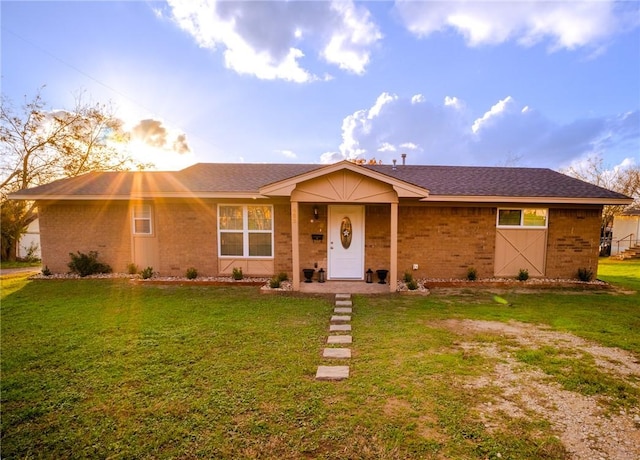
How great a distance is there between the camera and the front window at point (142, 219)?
10.1 meters

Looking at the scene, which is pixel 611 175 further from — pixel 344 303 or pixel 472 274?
pixel 344 303

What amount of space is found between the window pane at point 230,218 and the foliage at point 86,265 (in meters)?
4.47

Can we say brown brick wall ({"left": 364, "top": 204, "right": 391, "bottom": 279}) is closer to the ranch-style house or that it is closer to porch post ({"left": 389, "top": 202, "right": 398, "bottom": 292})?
the ranch-style house

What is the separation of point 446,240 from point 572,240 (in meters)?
3.99

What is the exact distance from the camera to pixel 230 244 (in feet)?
32.1

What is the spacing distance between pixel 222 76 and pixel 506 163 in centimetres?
2257

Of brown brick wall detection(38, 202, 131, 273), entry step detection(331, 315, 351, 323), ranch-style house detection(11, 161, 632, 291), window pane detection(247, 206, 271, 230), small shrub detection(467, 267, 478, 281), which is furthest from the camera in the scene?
brown brick wall detection(38, 202, 131, 273)

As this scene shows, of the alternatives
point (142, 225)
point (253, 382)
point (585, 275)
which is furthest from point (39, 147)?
point (585, 275)

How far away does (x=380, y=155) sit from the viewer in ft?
84.1

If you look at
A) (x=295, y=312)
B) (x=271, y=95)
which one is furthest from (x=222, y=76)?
(x=295, y=312)

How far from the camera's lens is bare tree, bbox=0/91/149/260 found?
Result: 15.7m

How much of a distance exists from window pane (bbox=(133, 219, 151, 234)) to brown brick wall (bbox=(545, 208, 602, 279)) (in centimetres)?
1302

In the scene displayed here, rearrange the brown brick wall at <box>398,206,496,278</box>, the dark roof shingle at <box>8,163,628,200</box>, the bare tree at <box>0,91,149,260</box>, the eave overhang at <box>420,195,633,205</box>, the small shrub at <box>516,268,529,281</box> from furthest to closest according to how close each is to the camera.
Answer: the bare tree at <box>0,91,149,260</box> → the brown brick wall at <box>398,206,496,278</box> → the small shrub at <box>516,268,529,281</box> → the dark roof shingle at <box>8,163,628,200</box> → the eave overhang at <box>420,195,633,205</box>

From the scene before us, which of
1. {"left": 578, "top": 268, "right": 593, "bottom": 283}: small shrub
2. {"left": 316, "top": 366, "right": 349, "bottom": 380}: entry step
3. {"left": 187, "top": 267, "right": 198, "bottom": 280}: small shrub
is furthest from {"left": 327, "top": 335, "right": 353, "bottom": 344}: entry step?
{"left": 578, "top": 268, "right": 593, "bottom": 283}: small shrub
